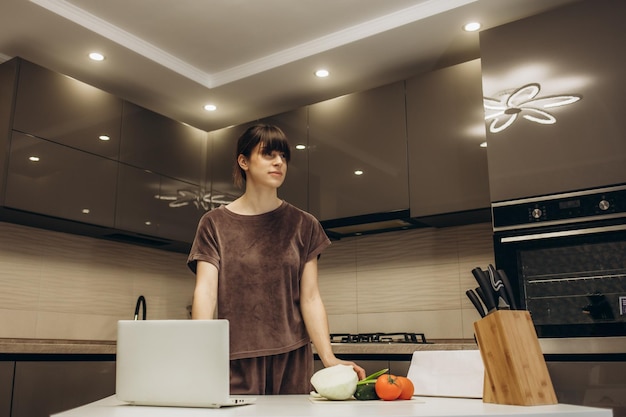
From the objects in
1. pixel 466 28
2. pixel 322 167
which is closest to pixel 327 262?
pixel 322 167

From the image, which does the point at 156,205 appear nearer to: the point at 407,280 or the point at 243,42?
the point at 243,42

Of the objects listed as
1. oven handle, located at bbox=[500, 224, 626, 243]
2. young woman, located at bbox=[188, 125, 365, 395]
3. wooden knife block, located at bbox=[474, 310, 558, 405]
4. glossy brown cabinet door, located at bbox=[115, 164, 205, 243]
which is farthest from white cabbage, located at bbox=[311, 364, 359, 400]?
glossy brown cabinet door, located at bbox=[115, 164, 205, 243]

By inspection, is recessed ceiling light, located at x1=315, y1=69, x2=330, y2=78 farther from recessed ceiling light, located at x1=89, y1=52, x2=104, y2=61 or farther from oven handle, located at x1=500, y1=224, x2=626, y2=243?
oven handle, located at x1=500, y1=224, x2=626, y2=243

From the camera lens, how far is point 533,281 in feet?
8.80

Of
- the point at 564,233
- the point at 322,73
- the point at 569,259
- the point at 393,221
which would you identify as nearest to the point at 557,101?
the point at 564,233

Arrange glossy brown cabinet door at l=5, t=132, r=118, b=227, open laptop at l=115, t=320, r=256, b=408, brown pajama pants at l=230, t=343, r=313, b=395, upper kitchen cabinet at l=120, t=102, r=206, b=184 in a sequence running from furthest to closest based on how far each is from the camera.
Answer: upper kitchen cabinet at l=120, t=102, r=206, b=184 → glossy brown cabinet door at l=5, t=132, r=118, b=227 → brown pajama pants at l=230, t=343, r=313, b=395 → open laptop at l=115, t=320, r=256, b=408

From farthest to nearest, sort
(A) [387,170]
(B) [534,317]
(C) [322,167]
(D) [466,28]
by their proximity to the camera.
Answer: (C) [322,167] < (A) [387,170] < (D) [466,28] < (B) [534,317]

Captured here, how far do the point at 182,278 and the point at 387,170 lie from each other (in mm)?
1826

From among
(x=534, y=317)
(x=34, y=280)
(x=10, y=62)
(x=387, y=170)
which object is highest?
(x=10, y=62)

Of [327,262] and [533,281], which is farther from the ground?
[327,262]

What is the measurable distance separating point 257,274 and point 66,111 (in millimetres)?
2040

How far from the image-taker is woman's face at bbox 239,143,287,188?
185cm

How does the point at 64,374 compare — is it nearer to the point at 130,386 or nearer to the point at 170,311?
the point at 170,311

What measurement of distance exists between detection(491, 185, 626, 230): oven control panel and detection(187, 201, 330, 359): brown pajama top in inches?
48.9
